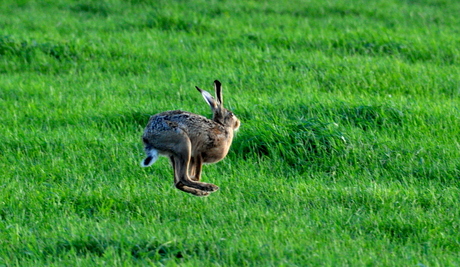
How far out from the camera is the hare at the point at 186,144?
5.54 meters

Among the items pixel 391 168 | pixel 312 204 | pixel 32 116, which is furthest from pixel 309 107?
pixel 32 116

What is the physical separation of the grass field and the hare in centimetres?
27

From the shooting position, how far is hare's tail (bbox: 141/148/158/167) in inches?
217

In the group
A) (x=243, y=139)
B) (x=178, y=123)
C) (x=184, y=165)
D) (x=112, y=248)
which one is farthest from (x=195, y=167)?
(x=243, y=139)

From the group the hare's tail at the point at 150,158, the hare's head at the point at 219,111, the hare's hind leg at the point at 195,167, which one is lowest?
the hare's hind leg at the point at 195,167

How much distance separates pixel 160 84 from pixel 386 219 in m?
4.53

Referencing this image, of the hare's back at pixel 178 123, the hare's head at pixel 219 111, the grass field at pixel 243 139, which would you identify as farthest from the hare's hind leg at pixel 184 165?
the hare's head at pixel 219 111

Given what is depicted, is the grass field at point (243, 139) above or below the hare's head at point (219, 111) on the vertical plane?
below

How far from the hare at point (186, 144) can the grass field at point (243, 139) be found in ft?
0.88

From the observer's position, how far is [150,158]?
18.2 feet

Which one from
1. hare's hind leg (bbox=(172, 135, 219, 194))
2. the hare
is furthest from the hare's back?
hare's hind leg (bbox=(172, 135, 219, 194))

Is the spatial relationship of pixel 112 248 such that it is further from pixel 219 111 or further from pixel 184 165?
pixel 219 111

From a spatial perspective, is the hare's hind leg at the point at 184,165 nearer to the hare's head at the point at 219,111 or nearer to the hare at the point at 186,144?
the hare at the point at 186,144

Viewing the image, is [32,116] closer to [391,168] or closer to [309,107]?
[309,107]
